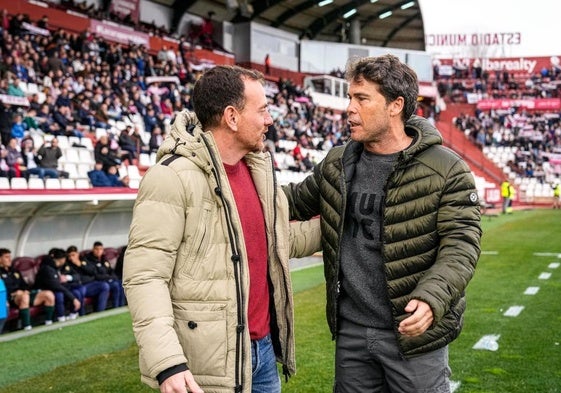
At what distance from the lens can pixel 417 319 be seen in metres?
2.64

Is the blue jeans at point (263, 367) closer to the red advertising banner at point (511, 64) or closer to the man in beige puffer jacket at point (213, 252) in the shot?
the man in beige puffer jacket at point (213, 252)

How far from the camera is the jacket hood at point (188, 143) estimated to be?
9.15 feet

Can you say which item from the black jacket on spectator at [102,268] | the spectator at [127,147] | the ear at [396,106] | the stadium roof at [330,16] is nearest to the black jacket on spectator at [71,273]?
the black jacket on spectator at [102,268]

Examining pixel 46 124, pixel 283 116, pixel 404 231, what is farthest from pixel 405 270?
pixel 283 116

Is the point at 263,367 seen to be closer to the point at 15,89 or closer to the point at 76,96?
the point at 15,89

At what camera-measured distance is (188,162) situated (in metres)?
2.78

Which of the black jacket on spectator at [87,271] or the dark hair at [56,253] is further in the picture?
the black jacket on spectator at [87,271]

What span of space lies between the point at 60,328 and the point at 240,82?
7.61 m

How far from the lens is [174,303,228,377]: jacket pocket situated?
2705 mm

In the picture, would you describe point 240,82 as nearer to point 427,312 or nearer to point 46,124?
point 427,312

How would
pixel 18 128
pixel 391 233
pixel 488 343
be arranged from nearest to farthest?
pixel 391 233 → pixel 488 343 → pixel 18 128

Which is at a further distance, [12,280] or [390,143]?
[12,280]

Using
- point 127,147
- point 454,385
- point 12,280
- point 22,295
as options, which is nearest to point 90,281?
point 12,280

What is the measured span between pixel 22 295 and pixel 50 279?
0.70 metres
